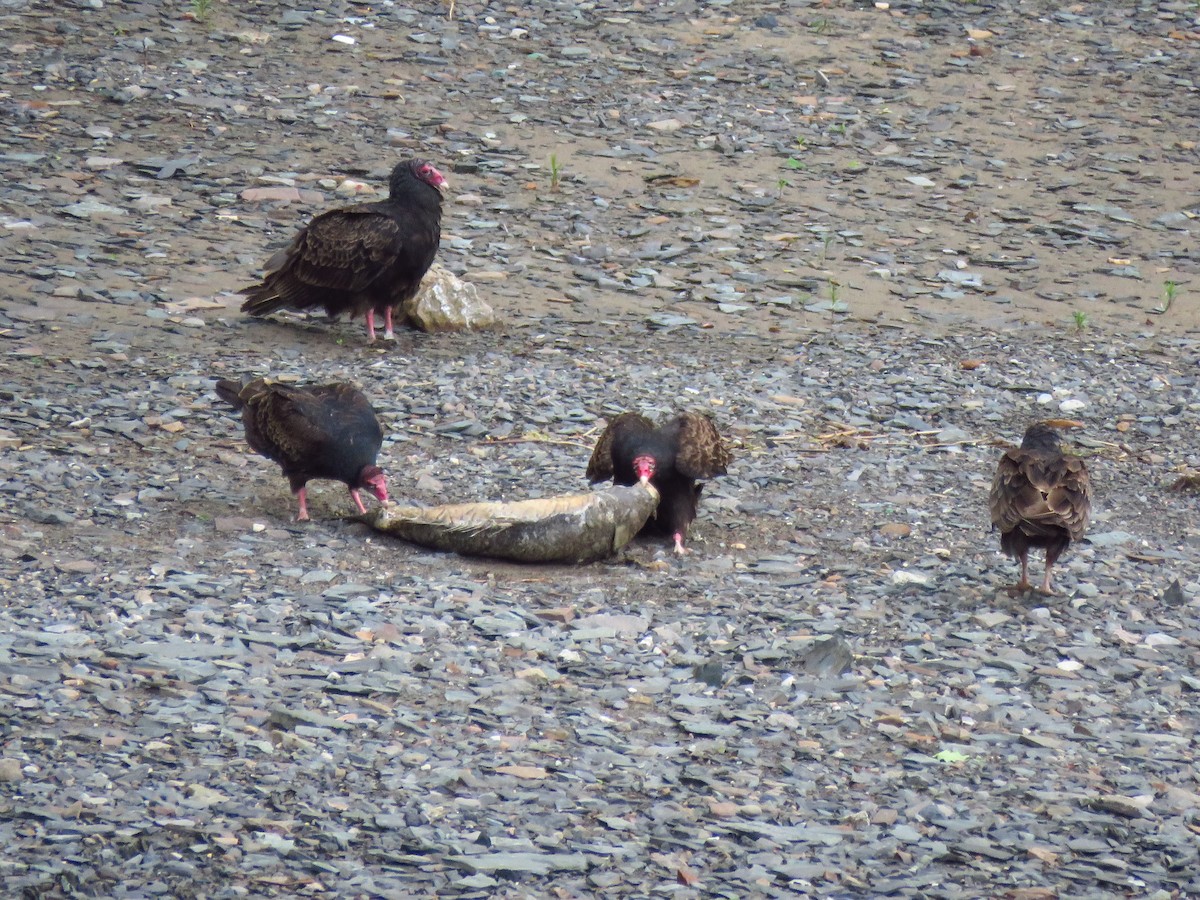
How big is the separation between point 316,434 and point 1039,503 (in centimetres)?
300

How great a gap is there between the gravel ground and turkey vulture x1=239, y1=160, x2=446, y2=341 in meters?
0.25

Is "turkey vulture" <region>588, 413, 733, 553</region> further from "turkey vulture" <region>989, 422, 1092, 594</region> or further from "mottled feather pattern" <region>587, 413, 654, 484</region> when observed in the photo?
"turkey vulture" <region>989, 422, 1092, 594</region>

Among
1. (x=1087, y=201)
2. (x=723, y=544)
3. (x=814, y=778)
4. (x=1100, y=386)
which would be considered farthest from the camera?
(x=1087, y=201)

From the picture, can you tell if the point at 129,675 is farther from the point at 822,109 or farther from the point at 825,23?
the point at 825,23

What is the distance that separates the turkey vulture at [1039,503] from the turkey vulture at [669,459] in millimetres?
1252

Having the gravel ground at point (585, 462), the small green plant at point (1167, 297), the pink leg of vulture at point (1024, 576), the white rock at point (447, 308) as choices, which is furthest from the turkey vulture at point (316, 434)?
the small green plant at point (1167, 297)

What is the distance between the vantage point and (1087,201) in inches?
507

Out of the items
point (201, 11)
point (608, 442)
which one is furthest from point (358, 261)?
point (201, 11)

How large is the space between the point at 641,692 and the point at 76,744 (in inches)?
74.6

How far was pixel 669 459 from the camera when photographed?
22.5ft

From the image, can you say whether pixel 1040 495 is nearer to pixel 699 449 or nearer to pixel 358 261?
pixel 699 449

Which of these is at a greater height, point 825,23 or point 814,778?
point 825,23

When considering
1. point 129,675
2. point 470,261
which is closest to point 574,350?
point 470,261

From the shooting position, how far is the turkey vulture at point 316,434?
22.1 ft
